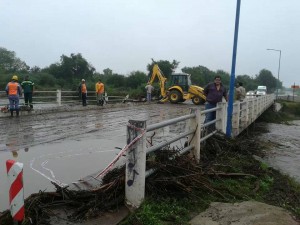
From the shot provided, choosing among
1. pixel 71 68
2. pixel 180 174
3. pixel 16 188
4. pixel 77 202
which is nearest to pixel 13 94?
pixel 180 174

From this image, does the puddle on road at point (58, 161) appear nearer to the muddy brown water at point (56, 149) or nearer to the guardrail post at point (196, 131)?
the muddy brown water at point (56, 149)

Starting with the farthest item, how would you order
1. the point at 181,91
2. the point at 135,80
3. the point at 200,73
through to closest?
1. the point at 200,73
2. the point at 135,80
3. the point at 181,91

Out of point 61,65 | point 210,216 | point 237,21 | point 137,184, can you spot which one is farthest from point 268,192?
point 61,65

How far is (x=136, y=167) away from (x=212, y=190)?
155 centimetres

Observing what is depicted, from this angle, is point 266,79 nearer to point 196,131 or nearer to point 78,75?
point 78,75

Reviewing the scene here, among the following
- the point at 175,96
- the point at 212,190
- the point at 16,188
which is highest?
the point at 16,188

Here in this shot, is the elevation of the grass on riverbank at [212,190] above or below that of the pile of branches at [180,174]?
below

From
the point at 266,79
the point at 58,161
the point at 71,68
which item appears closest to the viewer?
the point at 58,161

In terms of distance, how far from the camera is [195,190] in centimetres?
534

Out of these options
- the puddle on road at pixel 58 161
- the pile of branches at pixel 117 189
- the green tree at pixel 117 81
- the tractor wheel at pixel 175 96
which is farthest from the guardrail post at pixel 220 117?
the green tree at pixel 117 81

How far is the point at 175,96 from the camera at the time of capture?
29938 millimetres

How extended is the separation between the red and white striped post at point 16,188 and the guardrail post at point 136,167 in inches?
54.2

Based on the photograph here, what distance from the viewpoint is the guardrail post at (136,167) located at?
4.48 metres

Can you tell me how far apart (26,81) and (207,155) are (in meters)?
12.5
